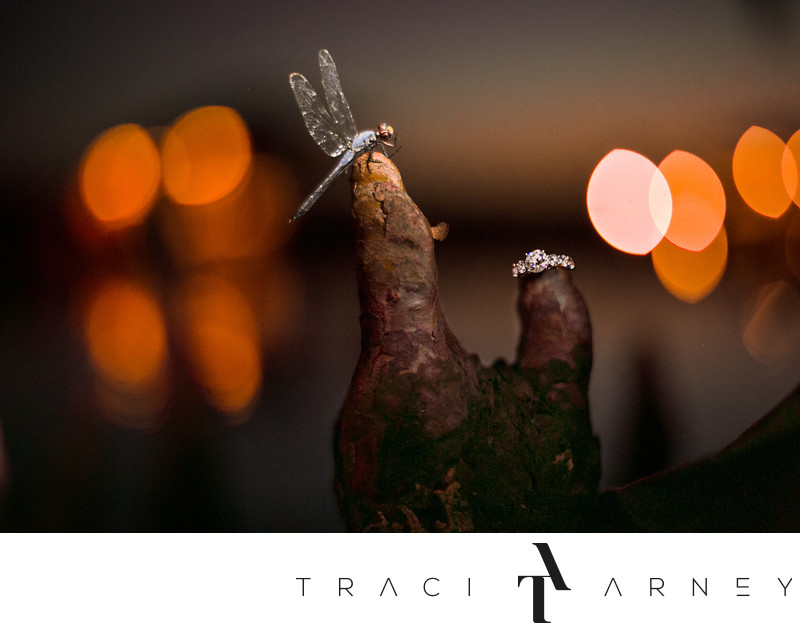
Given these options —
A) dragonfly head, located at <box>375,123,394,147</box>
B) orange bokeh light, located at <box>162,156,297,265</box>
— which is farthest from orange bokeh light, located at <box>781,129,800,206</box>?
orange bokeh light, located at <box>162,156,297,265</box>

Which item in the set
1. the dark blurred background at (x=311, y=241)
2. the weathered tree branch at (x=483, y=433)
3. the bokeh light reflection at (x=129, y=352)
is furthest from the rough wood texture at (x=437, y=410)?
the bokeh light reflection at (x=129, y=352)

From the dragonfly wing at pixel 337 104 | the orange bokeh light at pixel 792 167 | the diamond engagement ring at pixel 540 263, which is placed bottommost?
the diamond engagement ring at pixel 540 263

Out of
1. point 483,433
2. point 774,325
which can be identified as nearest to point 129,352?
point 483,433

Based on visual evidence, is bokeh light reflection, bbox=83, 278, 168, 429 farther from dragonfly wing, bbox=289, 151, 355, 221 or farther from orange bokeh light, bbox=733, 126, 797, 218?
orange bokeh light, bbox=733, 126, 797, 218

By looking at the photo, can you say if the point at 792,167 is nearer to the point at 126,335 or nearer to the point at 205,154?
the point at 205,154

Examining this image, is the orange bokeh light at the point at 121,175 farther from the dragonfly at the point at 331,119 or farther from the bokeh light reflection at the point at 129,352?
the dragonfly at the point at 331,119
